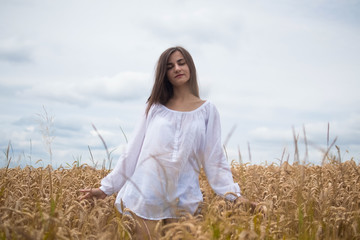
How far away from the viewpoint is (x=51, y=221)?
7.49 feet

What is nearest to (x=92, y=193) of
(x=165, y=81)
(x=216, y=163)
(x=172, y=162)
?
(x=172, y=162)

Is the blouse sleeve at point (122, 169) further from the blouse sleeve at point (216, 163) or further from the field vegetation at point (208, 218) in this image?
the blouse sleeve at point (216, 163)

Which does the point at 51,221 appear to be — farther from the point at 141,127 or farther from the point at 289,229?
the point at 289,229

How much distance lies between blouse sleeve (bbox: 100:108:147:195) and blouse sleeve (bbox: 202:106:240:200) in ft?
2.34

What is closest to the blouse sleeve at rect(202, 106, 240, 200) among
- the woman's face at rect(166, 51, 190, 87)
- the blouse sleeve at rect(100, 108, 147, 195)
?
the woman's face at rect(166, 51, 190, 87)

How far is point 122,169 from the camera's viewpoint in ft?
11.6

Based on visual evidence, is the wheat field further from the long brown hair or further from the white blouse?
the long brown hair

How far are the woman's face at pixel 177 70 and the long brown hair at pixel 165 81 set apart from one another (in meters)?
0.04

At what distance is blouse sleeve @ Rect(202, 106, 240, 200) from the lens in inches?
132

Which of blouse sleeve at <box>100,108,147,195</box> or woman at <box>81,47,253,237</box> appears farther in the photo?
blouse sleeve at <box>100,108,147,195</box>

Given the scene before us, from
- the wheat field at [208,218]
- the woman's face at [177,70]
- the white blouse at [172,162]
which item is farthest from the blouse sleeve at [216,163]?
the woman's face at [177,70]

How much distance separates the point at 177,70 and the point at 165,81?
0.25 m

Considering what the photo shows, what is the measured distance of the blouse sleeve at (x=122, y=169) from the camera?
3555 mm

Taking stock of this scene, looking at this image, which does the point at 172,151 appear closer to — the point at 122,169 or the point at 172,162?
the point at 172,162
